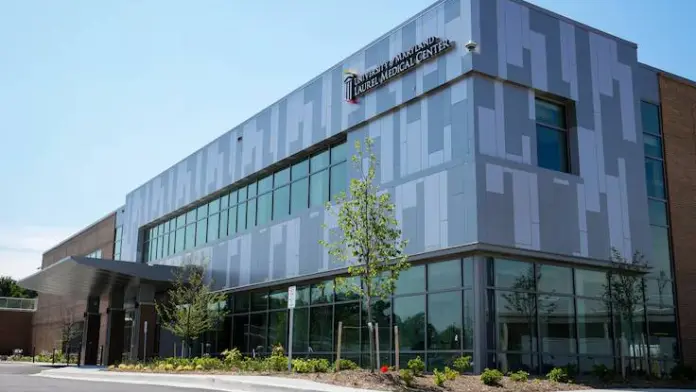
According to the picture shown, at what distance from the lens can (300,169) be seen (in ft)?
105

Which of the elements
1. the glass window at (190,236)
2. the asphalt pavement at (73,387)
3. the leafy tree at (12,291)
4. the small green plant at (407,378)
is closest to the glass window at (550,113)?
the small green plant at (407,378)

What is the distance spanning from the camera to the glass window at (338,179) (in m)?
28.1

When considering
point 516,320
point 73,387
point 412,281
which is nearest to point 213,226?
point 412,281

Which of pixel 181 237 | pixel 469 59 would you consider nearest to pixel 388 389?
pixel 469 59

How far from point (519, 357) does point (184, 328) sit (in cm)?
1655

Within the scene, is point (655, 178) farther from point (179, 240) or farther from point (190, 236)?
point (179, 240)

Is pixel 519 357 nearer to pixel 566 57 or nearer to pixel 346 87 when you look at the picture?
pixel 566 57

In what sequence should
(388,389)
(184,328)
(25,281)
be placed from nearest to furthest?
(388,389)
(184,328)
(25,281)

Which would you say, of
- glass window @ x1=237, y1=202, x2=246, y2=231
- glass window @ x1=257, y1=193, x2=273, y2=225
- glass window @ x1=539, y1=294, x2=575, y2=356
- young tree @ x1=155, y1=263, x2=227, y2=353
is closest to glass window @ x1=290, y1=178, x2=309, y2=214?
glass window @ x1=257, y1=193, x2=273, y2=225

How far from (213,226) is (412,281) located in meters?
18.4

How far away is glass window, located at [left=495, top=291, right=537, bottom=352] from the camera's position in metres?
21.5

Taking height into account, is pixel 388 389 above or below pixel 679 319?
below

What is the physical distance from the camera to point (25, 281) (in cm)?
4197

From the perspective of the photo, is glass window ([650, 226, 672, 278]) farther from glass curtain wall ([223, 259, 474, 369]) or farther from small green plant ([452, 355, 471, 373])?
small green plant ([452, 355, 471, 373])
